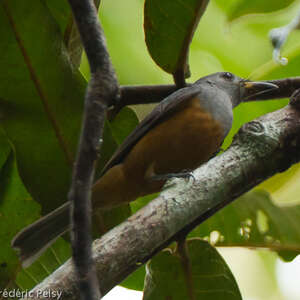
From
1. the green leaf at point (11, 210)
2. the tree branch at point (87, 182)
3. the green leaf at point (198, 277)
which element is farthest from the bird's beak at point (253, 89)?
the tree branch at point (87, 182)

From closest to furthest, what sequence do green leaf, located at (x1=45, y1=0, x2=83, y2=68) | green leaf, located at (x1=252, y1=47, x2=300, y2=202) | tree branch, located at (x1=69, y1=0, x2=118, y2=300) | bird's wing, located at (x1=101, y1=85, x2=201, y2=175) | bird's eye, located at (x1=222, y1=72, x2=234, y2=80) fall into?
1. tree branch, located at (x1=69, y1=0, x2=118, y2=300)
2. bird's wing, located at (x1=101, y1=85, x2=201, y2=175)
3. green leaf, located at (x1=45, y1=0, x2=83, y2=68)
4. green leaf, located at (x1=252, y1=47, x2=300, y2=202)
5. bird's eye, located at (x1=222, y1=72, x2=234, y2=80)

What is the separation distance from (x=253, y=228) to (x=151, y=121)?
0.71 metres

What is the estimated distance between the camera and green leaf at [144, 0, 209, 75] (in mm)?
2266

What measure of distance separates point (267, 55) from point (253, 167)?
2083 millimetres

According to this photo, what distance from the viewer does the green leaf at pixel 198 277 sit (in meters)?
2.31

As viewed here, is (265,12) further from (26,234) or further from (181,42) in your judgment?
(26,234)

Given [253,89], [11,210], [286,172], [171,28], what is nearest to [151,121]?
[171,28]

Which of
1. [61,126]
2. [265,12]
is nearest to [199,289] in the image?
[61,126]

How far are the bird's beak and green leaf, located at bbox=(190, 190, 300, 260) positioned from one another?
1.71 feet

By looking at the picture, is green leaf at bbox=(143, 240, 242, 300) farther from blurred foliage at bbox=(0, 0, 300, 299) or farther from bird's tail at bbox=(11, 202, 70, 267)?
bird's tail at bbox=(11, 202, 70, 267)

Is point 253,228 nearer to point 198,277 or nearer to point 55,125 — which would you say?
point 198,277

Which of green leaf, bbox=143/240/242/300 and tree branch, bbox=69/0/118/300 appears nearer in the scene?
tree branch, bbox=69/0/118/300

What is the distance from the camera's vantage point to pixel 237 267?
15.8 feet

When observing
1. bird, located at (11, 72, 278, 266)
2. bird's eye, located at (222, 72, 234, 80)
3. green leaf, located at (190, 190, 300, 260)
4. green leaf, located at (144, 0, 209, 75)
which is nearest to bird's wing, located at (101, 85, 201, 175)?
bird, located at (11, 72, 278, 266)
